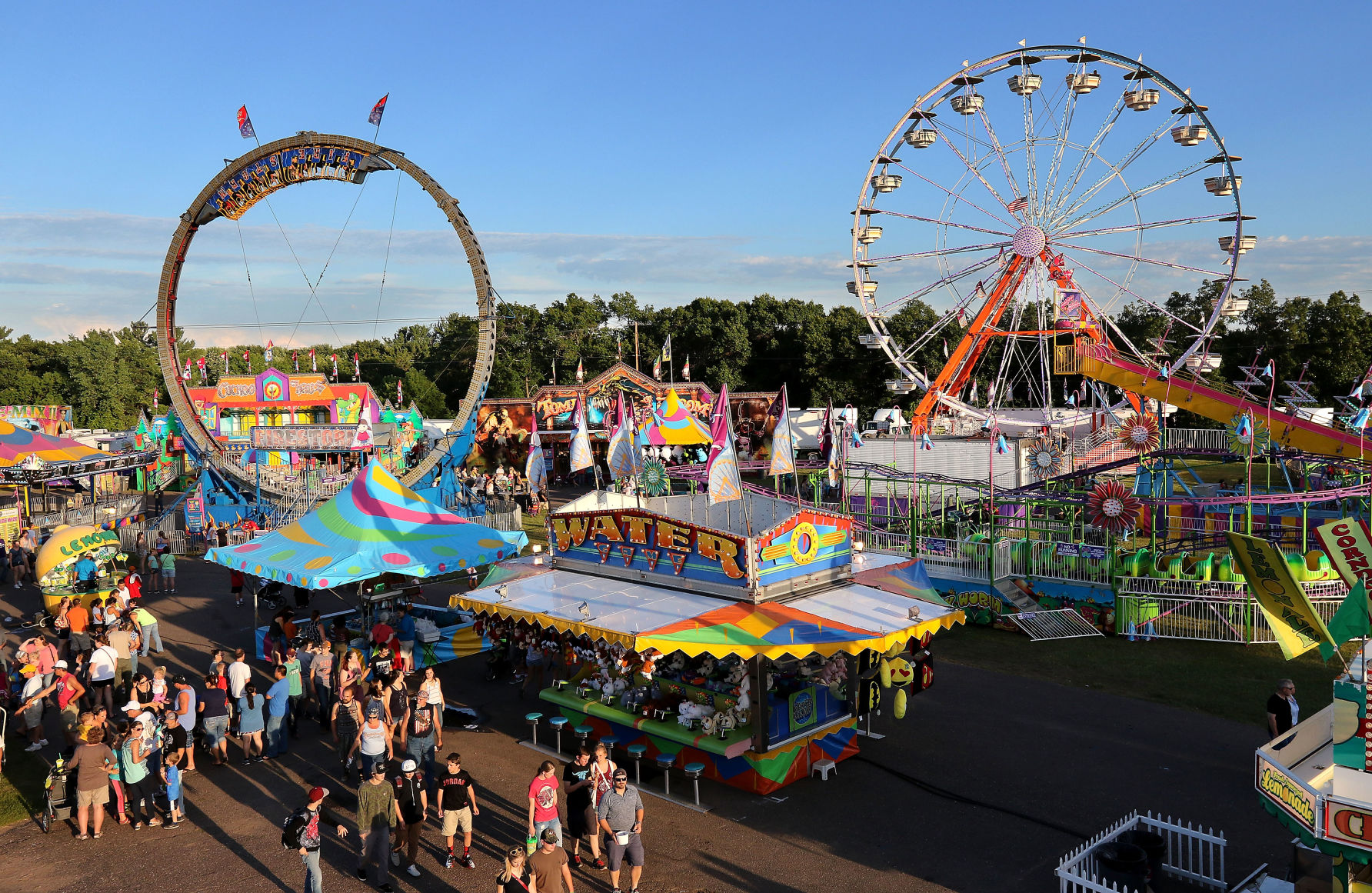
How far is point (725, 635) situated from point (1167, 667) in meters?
8.96

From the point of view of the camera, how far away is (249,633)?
61.4 ft

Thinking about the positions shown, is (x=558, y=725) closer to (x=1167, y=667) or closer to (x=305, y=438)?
(x=1167, y=667)

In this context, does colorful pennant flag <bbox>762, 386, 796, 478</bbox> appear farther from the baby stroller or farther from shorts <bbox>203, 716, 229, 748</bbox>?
the baby stroller

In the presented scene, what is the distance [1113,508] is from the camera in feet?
59.7

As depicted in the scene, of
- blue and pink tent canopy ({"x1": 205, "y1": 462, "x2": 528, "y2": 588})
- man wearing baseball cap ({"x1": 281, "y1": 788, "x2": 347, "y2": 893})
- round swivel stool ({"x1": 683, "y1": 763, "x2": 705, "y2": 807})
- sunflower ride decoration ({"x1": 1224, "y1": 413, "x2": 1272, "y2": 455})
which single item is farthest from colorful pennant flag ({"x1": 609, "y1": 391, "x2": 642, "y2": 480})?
sunflower ride decoration ({"x1": 1224, "y1": 413, "x2": 1272, "y2": 455})

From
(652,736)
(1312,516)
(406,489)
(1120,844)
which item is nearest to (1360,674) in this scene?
(1120,844)

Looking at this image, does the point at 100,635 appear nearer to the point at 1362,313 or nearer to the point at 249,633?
the point at 249,633

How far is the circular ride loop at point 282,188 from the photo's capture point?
26.8 metres

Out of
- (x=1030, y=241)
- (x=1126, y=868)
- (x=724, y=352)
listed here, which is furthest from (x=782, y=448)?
(x=724, y=352)

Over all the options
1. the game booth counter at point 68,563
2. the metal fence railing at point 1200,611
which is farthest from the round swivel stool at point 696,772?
the game booth counter at point 68,563

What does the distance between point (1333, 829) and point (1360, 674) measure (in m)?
1.11

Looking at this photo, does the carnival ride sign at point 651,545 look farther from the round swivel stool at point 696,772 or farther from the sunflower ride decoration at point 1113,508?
the sunflower ride decoration at point 1113,508

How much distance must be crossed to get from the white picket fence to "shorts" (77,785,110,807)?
937 cm

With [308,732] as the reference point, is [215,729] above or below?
above
